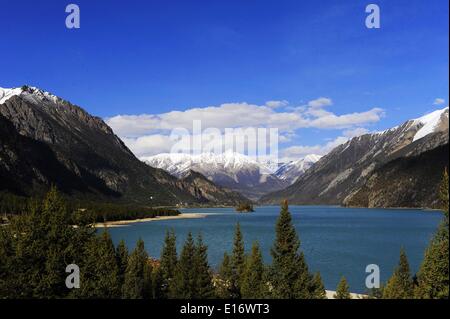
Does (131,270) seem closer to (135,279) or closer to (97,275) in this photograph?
(135,279)

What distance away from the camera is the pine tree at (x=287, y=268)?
53.2m

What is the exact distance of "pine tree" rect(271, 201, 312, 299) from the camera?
53.2m

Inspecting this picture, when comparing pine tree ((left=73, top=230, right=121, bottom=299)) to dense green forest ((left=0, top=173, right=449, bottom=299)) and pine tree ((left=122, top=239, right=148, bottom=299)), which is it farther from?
pine tree ((left=122, top=239, right=148, bottom=299))

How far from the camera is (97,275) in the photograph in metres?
54.0

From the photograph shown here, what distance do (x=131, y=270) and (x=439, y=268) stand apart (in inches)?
1475

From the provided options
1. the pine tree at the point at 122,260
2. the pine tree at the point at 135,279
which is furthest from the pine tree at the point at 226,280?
the pine tree at the point at 122,260

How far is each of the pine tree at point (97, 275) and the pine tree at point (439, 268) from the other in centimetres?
3204

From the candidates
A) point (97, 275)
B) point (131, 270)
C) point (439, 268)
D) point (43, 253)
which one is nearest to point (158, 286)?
point (131, 270)

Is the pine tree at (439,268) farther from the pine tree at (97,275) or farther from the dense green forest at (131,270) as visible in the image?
the pine tree at (97,275)

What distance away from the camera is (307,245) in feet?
491

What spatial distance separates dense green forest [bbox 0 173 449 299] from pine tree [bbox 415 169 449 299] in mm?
91

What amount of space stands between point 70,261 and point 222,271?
22068 millimetres
